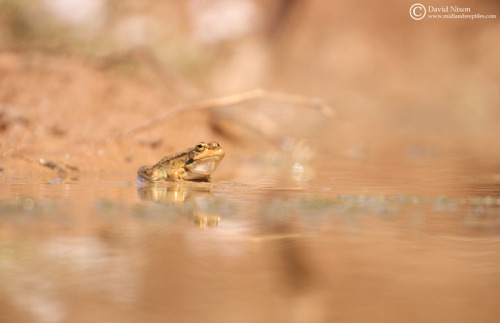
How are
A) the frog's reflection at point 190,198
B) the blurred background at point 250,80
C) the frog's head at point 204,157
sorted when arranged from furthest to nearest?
the blurred background at point 250,80, the frog's head at point 204,157, the frog's reflection at point 190,198

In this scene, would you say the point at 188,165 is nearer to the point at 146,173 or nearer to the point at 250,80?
the point at 146,173

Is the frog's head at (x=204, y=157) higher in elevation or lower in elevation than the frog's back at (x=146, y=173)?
higher

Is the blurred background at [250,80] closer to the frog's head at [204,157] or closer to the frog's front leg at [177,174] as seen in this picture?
the frog's head at [204,157]

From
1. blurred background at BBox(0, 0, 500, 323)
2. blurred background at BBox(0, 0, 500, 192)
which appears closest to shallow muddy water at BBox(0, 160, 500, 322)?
blurred background at BBox(0, 0, 500, 323)

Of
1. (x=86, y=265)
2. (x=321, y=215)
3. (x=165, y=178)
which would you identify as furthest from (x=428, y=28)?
(x=86, y=265)

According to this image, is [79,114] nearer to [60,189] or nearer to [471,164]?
[60,189]

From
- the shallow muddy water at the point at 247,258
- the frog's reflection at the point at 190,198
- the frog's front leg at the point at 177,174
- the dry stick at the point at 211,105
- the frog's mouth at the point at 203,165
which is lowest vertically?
the shallow muddy water at the point at 247,258

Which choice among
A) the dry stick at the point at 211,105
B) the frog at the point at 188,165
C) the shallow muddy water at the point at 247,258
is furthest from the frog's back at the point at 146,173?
the dry stick at the point at 211,105
